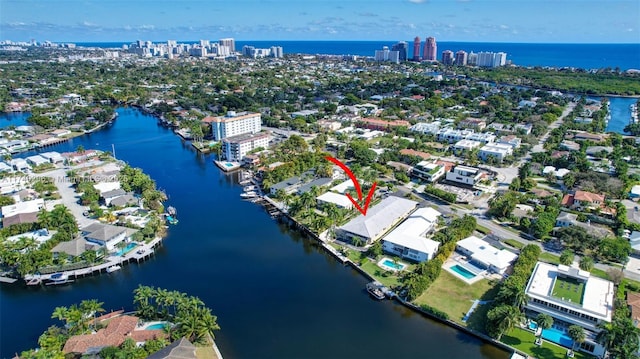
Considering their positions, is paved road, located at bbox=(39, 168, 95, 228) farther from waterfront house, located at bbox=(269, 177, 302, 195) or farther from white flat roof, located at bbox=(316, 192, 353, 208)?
white flat roof, located at bbox=(316, 192, 353, 208)

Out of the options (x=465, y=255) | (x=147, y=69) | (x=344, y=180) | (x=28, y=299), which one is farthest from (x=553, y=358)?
(x=147, y=69)

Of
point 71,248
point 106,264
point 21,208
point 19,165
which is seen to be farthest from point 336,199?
point 19,165

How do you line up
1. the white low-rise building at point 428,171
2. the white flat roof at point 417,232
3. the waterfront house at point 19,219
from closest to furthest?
the white flat roof at point 417,232 < the waterfront house at point 19,219 < the white low-rise building at point 428,171

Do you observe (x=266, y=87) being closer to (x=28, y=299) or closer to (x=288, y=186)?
(x=288, y=186)

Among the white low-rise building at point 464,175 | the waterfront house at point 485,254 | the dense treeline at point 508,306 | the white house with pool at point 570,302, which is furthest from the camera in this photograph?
the white low-rise building at point 464,175

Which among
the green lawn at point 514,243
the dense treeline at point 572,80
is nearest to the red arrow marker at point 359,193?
the green lawn at point 514,243

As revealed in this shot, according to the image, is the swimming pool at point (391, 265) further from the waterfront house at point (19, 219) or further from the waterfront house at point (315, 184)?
the waterfront house at point (19, 219)

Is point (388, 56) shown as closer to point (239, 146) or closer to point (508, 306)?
point (239, 146)

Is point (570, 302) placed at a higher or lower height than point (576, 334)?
higher
